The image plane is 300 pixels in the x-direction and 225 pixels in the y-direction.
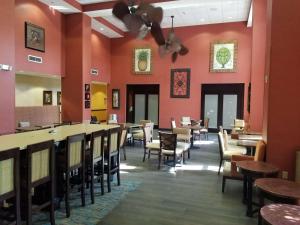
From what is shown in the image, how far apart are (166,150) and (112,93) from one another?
26.0 feet

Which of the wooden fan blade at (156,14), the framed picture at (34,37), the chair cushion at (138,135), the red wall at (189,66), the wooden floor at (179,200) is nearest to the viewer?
the wooden fan blade at (156,14)

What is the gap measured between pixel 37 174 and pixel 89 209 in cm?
114

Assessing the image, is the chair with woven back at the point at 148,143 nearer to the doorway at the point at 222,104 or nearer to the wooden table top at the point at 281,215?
the wooden table top at the point at 281,215

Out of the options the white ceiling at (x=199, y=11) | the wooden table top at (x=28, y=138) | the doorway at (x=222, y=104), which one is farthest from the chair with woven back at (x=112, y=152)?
the doorway at (x=222, y=104)

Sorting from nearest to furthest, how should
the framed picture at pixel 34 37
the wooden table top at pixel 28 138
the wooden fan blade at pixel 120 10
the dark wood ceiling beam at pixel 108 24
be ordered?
the wooden fan blade at pixel 120 10
the wooden table top at pixel 28 138
the framed picture at pixel 34 37
the dark wood ceiling beam at pixel 108 24

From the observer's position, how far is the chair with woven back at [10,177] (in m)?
2.18

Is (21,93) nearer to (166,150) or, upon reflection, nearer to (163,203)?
(166,150)

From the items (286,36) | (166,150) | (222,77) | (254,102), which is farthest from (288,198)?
(222,77)

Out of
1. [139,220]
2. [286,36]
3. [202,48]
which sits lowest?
[139,220]

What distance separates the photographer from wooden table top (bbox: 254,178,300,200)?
2543 millimetres

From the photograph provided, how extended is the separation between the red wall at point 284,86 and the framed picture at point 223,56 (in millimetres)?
7499

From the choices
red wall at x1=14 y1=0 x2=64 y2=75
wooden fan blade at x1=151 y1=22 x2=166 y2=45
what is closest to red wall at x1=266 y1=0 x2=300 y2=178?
wooden fan blade at x1=151 y1=22 x2=166 y2=45

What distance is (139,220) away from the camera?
322 cm

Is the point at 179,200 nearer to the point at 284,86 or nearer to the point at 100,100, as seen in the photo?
the point at 284,86
